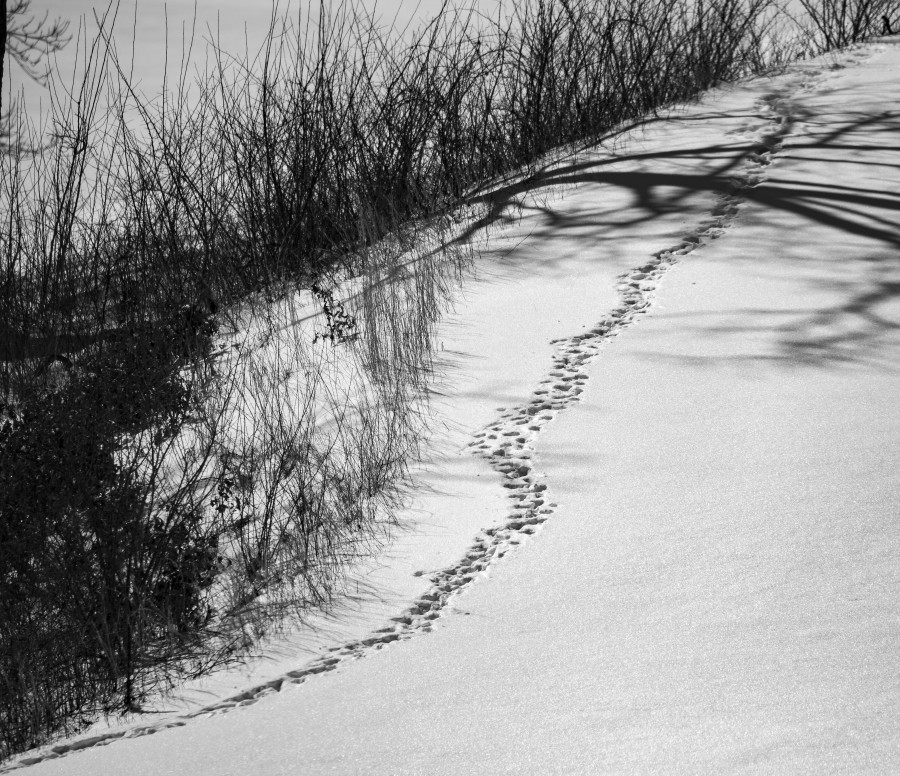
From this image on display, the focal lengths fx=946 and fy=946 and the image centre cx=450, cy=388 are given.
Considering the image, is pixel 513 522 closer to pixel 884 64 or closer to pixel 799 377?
pixel 799 377

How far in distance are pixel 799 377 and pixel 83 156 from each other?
2.41m

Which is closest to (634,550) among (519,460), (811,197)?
(519,460)

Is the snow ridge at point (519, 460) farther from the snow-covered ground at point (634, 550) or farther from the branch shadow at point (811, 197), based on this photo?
the branch shadow at point (811, 197)

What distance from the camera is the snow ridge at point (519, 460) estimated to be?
1.56 meters

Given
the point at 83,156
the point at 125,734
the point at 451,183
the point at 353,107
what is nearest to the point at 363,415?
the point at 125,734

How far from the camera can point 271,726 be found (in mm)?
1413

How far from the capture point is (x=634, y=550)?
1.72 meters

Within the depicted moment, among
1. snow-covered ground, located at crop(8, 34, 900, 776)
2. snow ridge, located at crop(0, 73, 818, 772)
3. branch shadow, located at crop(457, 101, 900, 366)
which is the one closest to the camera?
snow-covered ground, located at crop(8, 34, 900, 776)

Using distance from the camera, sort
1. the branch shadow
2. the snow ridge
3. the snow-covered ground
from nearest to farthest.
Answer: the snow-covered ground → the snow ridge → the branch shadow

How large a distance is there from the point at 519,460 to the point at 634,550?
0.52m

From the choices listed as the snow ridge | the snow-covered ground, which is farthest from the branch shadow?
the snow ridge

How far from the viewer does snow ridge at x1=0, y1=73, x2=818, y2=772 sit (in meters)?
1.56

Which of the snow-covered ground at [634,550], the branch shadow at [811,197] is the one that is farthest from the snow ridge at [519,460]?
the branch shadow at [811,197]

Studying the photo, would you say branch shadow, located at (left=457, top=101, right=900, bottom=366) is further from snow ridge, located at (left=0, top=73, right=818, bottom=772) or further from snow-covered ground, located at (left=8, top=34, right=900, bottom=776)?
snow ridge, located at (left=0, top=73, right=818, bottom=772)
